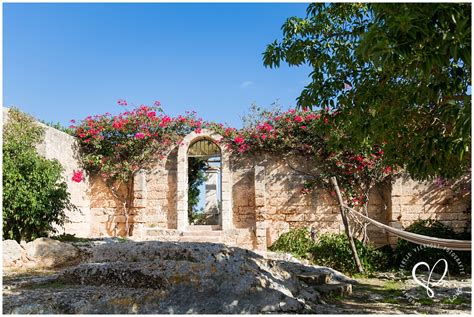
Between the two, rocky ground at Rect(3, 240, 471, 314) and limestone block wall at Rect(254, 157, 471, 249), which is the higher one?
limestone block wall at Rect(254, 157, 471, 249)

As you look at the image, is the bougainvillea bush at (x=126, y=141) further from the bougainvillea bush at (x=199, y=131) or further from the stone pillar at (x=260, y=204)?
the stone pillar at (x=260, y=204)

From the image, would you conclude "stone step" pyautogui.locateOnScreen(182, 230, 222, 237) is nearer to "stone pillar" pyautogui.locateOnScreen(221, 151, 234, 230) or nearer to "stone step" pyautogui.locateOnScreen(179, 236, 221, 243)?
"stone step" pyautogui.locateOnScreen(179, 236, 221, 243)

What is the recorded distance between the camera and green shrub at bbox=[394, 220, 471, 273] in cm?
927

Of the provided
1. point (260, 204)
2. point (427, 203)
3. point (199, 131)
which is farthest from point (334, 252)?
point (199, 131)

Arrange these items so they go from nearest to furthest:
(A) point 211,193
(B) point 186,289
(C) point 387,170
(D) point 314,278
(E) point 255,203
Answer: (B) point 186,289, (D) point 314,278, (C) point 387,170, (E) point 255,203, (A) point 211,193

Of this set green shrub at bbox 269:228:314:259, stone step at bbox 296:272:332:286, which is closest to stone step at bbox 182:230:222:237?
green shrub at bbox 269:228:314:259

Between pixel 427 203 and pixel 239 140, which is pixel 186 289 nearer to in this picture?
pixel 239 140

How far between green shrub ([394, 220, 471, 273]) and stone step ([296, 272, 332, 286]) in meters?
3.41

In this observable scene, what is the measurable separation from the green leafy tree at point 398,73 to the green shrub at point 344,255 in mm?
4660

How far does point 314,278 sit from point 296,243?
11.5ft

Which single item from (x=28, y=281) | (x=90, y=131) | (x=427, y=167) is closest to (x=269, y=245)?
(x=90, y=131)

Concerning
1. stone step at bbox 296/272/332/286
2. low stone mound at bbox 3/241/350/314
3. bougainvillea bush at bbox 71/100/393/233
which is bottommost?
stone step at bbox 296/272/332/286

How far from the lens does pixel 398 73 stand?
4.67 metres

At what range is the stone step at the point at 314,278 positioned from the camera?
6438 millimetres
